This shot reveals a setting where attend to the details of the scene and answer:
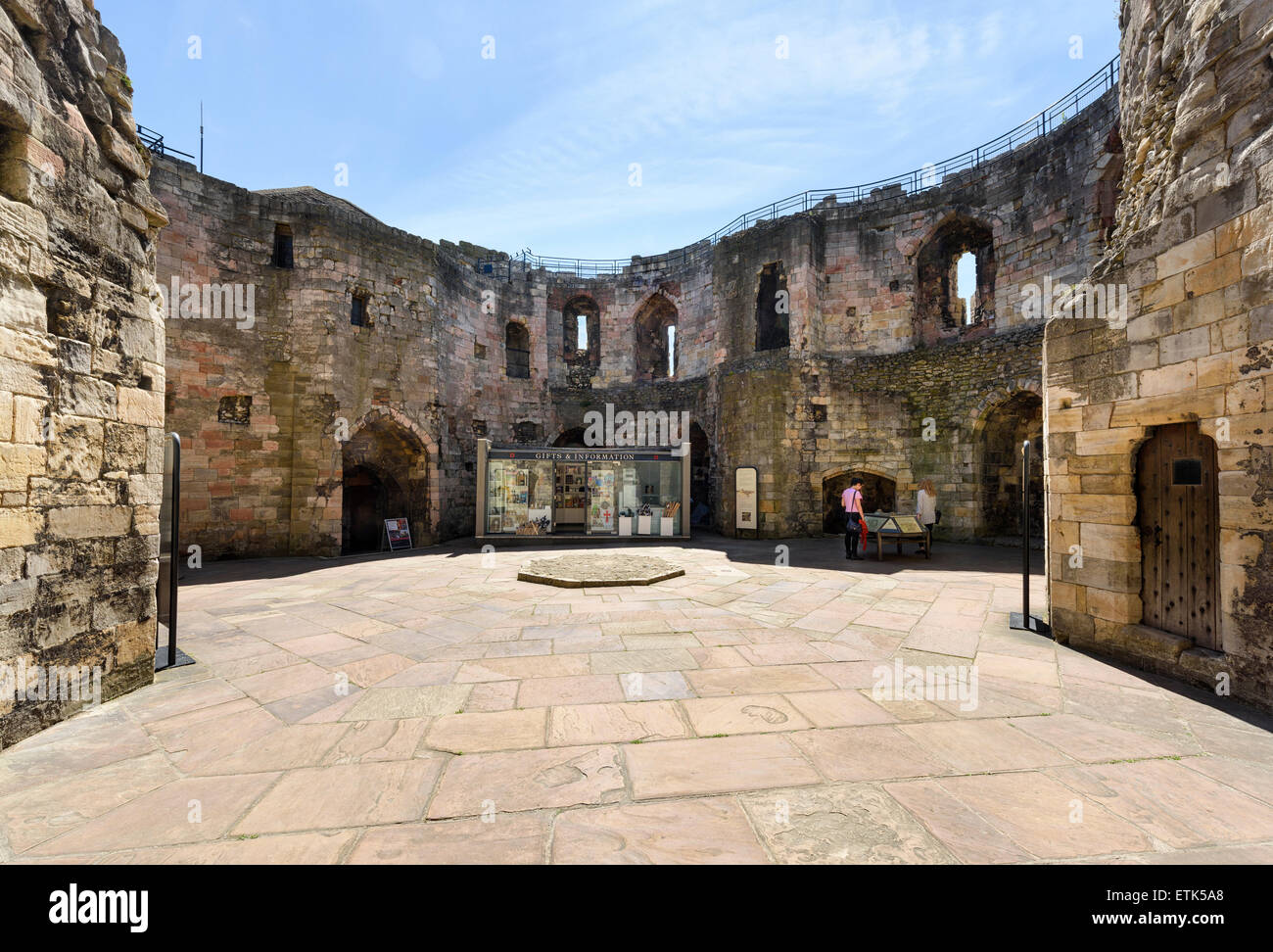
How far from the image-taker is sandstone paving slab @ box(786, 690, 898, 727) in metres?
3.03

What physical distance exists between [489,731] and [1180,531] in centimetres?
533

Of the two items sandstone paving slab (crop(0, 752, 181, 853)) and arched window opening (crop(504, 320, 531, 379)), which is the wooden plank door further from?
Answer: arched window opening (crop(504, 320, 531, 379))

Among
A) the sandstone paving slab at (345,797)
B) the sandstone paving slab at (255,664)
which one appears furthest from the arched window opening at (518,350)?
the sandstone paving slab at (345,797)

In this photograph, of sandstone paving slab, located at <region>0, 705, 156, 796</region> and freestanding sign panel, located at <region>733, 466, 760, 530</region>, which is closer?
sandstone paving slab, located at <region>0, 705, 156, 796</region>

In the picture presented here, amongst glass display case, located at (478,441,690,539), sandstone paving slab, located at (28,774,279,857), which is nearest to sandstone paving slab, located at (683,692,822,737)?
sandstone paving slab, located at (28,774,279,857)

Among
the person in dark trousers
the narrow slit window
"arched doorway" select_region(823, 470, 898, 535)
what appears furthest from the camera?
"arched doorway" select_region(823, 470, 898, 535)

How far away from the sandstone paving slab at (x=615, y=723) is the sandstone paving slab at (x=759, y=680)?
0.42 metres

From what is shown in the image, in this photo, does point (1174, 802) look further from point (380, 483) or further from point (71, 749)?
point (380, 483)

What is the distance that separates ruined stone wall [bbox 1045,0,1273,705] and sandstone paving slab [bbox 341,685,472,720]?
5.20 metres

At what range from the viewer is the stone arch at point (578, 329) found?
60.2 ft

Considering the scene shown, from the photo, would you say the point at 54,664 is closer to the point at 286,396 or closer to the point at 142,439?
the point at 142,439

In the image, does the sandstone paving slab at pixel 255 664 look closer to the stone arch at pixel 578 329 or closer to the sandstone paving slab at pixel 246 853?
the sandstone paving slab at pixel 246 853
